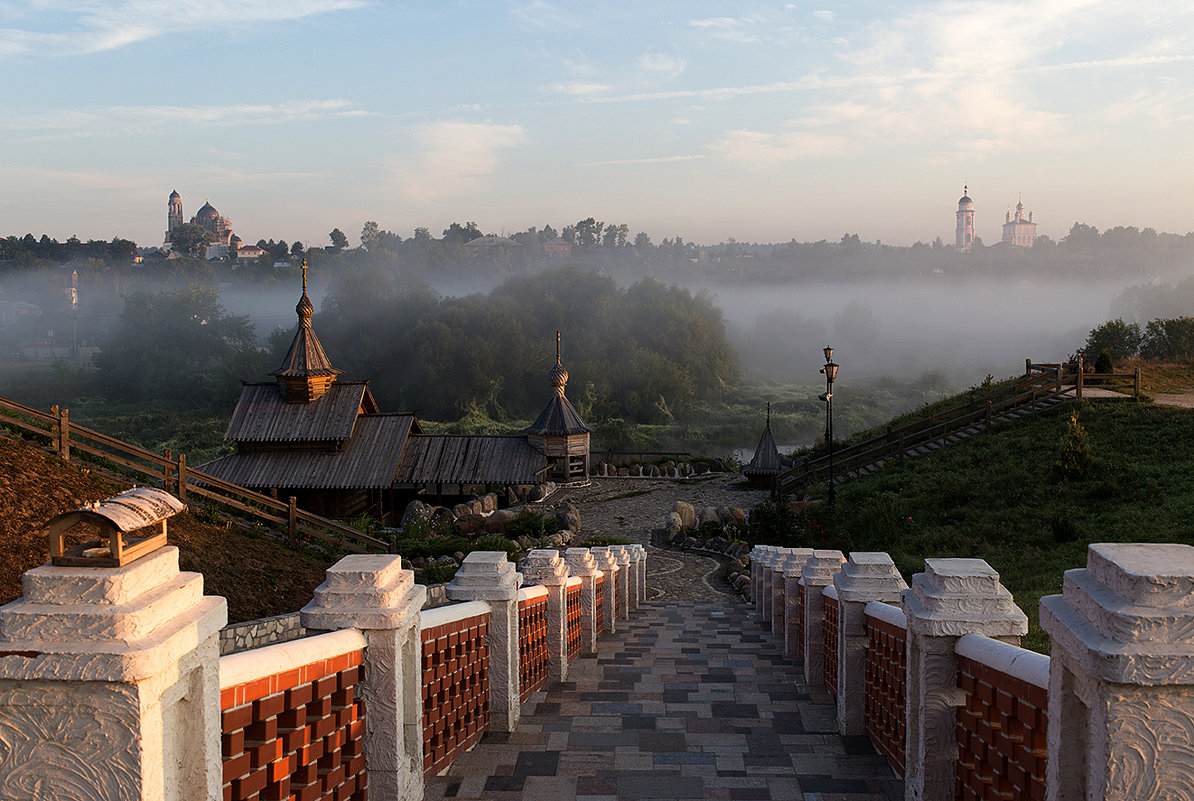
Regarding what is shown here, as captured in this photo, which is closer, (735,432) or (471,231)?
(735,432)

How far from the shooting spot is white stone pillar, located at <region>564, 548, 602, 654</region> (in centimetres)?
881

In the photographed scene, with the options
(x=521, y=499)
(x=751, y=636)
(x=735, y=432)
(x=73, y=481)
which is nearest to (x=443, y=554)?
(x=73, y=481)

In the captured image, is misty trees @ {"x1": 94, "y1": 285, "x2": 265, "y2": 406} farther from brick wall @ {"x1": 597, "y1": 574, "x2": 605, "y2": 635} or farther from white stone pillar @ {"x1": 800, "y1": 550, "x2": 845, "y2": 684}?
white stone pillar @ {"x1": 800, "y1": 550, "x2": 845, "y2": 684}

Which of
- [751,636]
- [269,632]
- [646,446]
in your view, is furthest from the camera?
[646,446]

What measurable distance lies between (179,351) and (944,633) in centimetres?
8114

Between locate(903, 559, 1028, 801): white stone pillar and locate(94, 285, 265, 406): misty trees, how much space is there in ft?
238

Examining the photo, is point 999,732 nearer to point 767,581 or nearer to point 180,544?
point 767,581

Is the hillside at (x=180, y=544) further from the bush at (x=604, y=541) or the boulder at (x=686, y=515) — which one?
the boulder at (x=686, y=515)

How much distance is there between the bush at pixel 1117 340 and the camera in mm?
33188

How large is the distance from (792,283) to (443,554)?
426 feet

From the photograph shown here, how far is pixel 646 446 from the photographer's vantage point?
185 ft

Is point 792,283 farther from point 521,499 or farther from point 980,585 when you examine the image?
point 980,585

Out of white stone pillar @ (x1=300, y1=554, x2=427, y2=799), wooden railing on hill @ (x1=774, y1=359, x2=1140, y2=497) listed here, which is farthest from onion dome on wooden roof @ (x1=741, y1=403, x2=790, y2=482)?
white stone pillar @ (x1=300, y1=554, x2=427, y2=799)

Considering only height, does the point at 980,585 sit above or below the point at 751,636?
above
